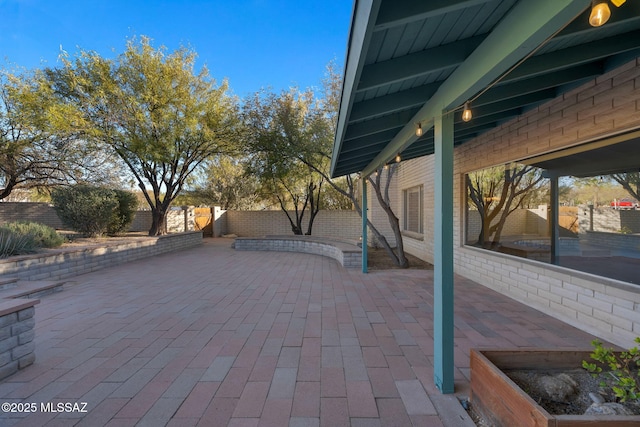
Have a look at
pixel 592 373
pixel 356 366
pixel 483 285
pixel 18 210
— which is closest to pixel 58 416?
pixel 356 366

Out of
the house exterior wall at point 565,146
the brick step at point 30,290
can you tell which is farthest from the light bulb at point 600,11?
the brick step at point 30,290

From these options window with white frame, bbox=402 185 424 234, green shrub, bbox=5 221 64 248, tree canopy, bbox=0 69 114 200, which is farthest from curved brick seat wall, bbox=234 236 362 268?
tree canopy, bbox=0 69 114 200

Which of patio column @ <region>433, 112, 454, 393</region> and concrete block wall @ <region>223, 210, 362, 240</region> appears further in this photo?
concrete block wall @ <region>223, 210, 362, 240</region>

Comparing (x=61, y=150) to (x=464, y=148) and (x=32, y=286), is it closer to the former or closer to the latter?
(x=32, y=286)

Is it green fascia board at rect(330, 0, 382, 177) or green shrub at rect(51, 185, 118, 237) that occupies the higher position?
green fascia board at rect(330, 0, 382, 177)

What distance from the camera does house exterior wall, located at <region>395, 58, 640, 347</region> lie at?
2752 mm

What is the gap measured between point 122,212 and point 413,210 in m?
9.85

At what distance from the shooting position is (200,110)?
8883 mm

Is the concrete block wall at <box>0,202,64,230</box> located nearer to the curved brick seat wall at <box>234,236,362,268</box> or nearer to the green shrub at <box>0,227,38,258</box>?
the green shrub at <box>0,227,38,258</box>

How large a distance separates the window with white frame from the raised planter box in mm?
6692

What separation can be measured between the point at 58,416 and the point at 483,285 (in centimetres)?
569

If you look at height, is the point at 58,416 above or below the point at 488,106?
below

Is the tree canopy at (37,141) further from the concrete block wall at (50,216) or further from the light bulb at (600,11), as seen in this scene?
the light bulb at (600,11)

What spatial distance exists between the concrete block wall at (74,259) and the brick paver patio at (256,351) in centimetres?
88
